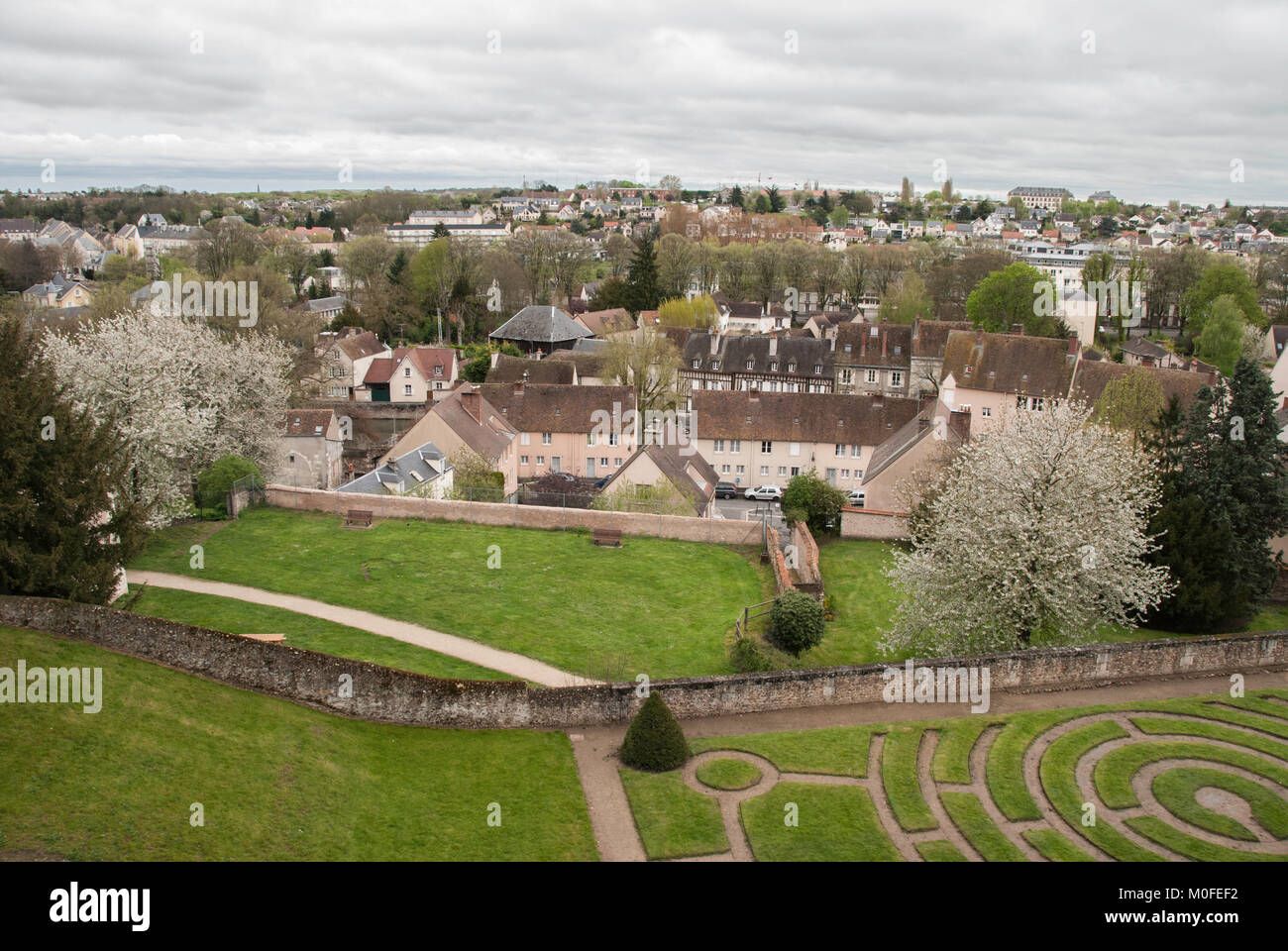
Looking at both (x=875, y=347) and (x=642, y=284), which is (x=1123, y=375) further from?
(x=642, y=284)

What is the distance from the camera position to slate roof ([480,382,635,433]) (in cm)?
5328

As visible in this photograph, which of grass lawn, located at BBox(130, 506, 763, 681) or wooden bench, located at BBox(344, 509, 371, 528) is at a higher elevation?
wooden bench, located at BBox(344, 509, 371, 528)

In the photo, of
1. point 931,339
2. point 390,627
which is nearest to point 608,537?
point 390,627

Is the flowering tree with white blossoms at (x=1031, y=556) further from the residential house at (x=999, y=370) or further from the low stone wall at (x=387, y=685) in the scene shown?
the residential house at (x=999, y=370)

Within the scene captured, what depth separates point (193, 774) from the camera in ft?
57.9

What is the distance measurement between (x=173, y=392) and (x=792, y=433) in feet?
102

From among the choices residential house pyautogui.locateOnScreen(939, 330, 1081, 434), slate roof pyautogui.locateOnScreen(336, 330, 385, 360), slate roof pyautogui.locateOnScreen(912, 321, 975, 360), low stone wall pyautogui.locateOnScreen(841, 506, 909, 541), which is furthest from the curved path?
slate roof pyautogui.locateOnScreen(912, 321, 975, 360)

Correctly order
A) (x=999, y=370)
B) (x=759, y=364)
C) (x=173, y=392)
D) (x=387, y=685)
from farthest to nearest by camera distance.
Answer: (x=759, y=364) < (x=999, y=370) < (x=173, y=392) < (x=387, y=685)

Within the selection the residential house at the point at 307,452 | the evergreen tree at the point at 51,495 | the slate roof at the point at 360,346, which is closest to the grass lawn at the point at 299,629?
the evergreen tree at the point at 51,495

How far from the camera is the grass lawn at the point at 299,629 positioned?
2500 cm

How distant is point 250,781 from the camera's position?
58.9 ft

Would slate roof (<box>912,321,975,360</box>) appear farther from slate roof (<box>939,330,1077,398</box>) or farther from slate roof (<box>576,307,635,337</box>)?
slate roof (<box>576,307,635,337</box>)

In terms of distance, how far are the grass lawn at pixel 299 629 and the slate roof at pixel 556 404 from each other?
1034 inches

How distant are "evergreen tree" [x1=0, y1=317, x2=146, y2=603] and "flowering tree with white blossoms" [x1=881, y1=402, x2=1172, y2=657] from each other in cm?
2049
